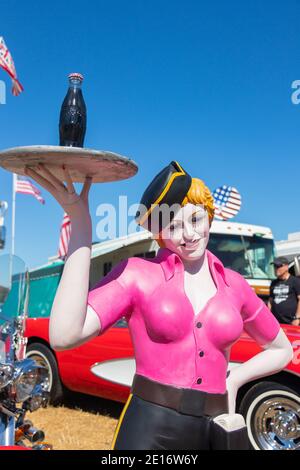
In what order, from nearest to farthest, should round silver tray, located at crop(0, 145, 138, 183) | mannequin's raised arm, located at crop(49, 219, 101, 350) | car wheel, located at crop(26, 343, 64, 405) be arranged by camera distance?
round silver tray, located at crop(0, 145, 138, 183), mannequin's raised arm, located at crop(49, 219, 101, 350), car wheel, located at crop(26, 343, 64, 405)

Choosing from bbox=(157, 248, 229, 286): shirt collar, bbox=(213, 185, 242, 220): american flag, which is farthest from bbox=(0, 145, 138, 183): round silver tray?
bbox=(213, 185, 242, 220): american flag

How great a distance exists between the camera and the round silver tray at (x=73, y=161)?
1.83 metres

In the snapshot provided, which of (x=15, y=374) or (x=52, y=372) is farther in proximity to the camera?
(x=52, y=372)

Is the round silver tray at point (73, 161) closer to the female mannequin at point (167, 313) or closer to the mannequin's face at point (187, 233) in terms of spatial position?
the female mannequin at point (167, 313)

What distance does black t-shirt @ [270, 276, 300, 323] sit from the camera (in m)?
6.48

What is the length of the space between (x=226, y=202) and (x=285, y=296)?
2.63 meters

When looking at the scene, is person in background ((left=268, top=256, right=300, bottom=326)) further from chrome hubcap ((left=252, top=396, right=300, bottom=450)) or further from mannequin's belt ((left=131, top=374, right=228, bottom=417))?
mannequin's belt ((left=131, top=374, right=228, bottom=417))

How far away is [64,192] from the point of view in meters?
2.01

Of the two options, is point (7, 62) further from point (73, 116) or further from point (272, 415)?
point (73, 116)

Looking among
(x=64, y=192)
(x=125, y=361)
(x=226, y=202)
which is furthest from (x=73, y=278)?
(x=226, y=202)

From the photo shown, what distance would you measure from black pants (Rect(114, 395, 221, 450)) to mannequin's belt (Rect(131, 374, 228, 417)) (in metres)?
0.02

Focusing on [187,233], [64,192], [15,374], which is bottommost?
A: [15,374]

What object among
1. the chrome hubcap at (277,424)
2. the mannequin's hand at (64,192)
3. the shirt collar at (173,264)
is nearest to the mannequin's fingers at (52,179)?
the mannequin's hand at (64,192)

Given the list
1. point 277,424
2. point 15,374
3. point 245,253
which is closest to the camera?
point 15,374
